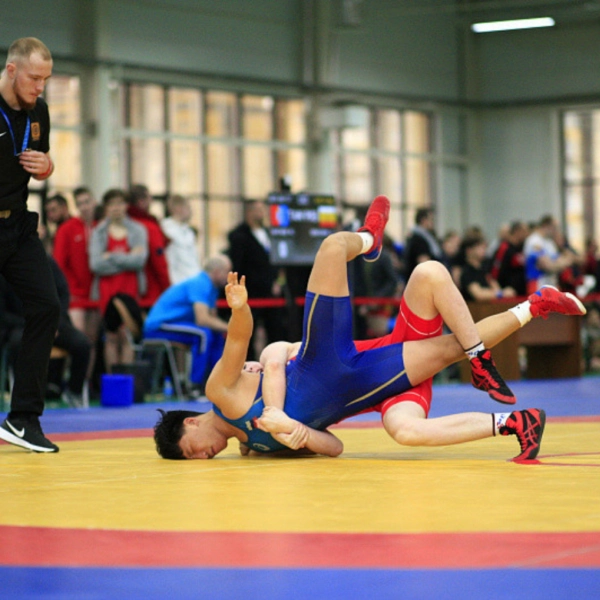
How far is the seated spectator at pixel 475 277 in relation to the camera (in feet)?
43.3

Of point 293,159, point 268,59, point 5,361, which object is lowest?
point 5,361

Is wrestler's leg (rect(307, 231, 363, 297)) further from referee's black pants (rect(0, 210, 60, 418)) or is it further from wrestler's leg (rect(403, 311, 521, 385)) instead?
referee's black pants (rect(0, 210, 60, 418))

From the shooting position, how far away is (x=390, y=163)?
2291 centimetres

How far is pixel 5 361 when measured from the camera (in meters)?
9.51

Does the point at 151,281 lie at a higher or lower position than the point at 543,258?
lower

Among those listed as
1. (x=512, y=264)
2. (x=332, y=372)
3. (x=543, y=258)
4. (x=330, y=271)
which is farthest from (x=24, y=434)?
(x=512, y=264)

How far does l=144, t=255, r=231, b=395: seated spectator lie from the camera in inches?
404

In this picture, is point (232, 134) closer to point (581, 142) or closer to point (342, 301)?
point (581, 142)

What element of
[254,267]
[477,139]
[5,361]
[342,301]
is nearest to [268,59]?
Result: [477,139]

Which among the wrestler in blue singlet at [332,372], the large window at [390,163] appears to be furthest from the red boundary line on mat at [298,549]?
the large window at [390,163]

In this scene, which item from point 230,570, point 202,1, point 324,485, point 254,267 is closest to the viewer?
point 230,570

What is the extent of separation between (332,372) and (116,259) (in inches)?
228

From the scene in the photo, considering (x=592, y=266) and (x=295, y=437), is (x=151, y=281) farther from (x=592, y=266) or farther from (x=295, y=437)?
(x=592, y=266)

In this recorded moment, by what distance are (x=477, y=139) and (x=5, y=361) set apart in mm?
16721
